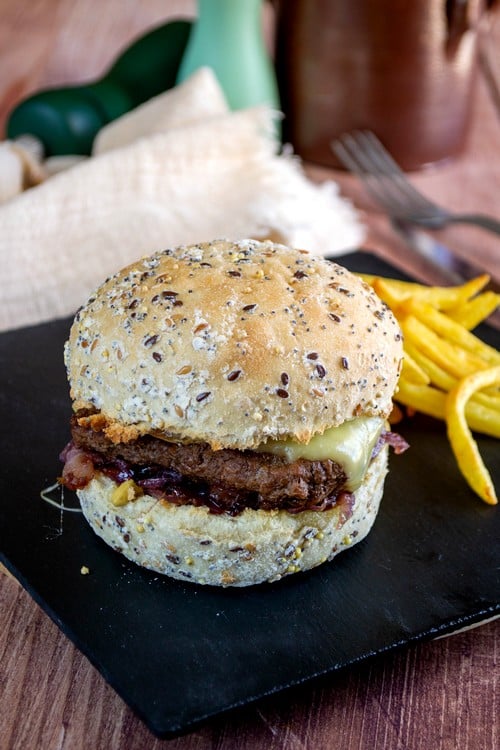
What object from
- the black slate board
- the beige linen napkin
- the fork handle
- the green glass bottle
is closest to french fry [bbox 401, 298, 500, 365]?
the black slate board

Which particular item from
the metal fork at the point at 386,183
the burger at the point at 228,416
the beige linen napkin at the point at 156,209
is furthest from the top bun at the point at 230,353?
the metal fork at the point at 386,183

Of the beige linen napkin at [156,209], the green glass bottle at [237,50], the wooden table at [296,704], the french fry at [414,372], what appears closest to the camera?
the wooden table at [296,704]

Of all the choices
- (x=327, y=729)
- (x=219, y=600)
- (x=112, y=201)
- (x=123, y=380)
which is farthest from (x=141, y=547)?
(x=112, y=201)

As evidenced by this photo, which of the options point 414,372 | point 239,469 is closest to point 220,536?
point 239,469

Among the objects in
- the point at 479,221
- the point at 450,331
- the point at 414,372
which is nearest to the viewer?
the point at 414,372

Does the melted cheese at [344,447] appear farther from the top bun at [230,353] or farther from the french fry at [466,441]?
the french fry at [466,441]

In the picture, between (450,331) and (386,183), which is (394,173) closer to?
(386,183)
